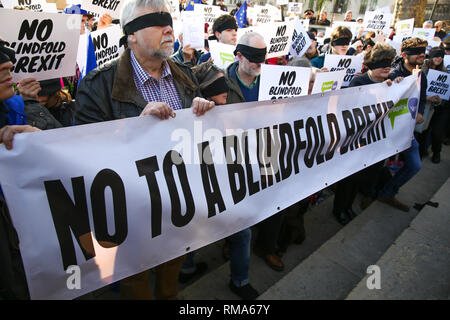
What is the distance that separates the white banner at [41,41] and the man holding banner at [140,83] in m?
1.05

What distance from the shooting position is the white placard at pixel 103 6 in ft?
13.3

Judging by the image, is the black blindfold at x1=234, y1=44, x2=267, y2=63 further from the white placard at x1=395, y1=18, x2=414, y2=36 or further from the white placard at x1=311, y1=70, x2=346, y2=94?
the white placard at x1=395, y1=18, x2=414, y2=36

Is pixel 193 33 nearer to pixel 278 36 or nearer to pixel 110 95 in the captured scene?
pixel 278 36

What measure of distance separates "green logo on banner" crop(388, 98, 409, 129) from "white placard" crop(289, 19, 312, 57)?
221 cm

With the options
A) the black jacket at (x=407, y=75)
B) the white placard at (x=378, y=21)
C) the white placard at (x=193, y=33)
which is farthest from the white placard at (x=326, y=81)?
the white placard at (x=378, y=21)

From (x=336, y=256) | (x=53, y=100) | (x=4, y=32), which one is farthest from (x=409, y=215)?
(x=4, y=32)

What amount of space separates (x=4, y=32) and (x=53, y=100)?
614mm

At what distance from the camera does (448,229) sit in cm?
348

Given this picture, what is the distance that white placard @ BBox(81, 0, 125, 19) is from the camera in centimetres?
406

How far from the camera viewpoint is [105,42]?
138 inches

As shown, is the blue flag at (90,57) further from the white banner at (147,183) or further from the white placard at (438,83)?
the white placard at (438,83)

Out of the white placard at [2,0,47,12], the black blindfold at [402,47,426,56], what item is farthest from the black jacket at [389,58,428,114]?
the white placard at [2,0,47,12]

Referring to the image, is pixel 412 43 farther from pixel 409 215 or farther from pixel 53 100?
pixel 53 100

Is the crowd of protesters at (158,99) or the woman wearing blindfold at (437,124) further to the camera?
the woman wearing blindfold at (437,124)
